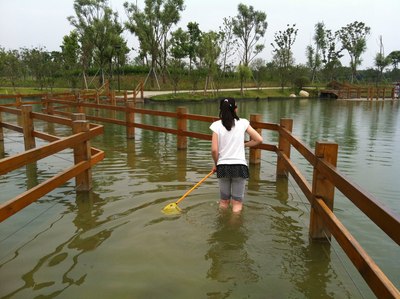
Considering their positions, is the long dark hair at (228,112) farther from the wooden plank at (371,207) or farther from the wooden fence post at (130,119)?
the wooden fence post at (130,119)

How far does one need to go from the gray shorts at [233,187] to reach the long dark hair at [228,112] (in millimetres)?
668

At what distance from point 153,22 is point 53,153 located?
3813 centimetres

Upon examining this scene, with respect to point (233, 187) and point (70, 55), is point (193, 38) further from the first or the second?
point (233, 187)

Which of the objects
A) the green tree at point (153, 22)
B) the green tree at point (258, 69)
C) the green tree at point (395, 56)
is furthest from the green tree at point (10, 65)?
the green tree at point (395, 56)

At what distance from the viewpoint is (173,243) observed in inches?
166

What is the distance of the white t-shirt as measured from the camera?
433 centimetres

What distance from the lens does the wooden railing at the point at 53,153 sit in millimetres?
3643

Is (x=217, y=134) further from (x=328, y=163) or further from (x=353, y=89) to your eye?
(x=353, y=89)

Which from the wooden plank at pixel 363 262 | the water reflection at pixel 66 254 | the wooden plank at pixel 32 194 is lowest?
the water reflection at pixel 66 254

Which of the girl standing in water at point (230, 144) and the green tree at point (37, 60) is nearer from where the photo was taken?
the girl standing in water at point (230, 144)

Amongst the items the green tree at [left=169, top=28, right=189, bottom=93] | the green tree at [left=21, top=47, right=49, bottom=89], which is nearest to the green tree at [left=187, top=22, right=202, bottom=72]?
the green tree at [left=169, top=28, right=189, bottom=93]

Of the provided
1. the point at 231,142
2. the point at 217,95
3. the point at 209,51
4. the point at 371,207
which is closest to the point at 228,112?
the point at 231,142

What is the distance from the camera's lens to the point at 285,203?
5.73m

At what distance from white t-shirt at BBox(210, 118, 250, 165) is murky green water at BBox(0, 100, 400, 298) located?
874 mm
